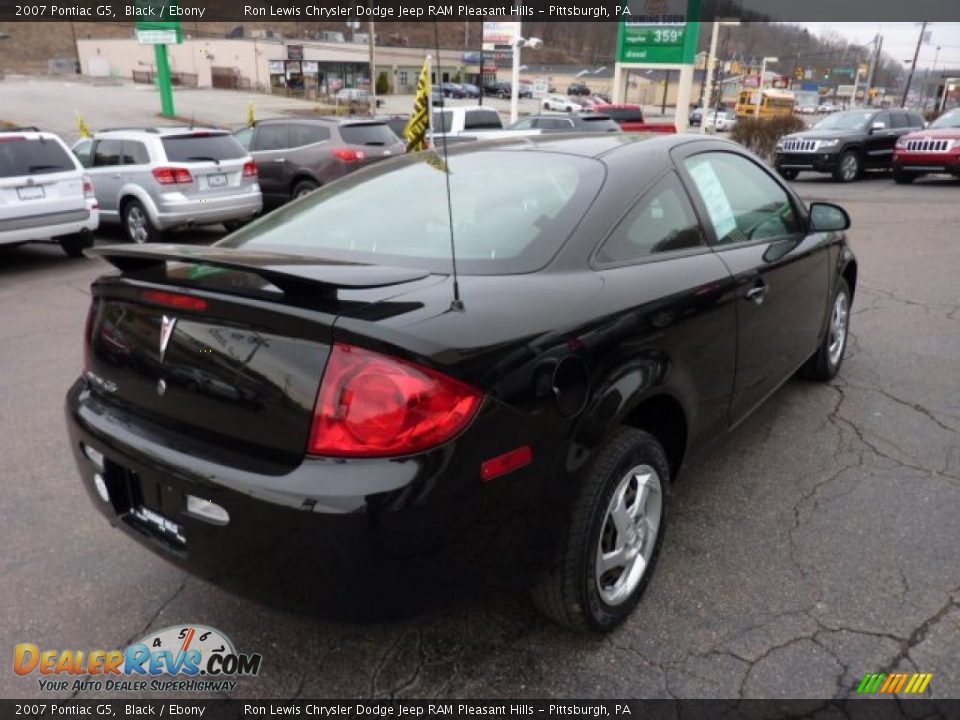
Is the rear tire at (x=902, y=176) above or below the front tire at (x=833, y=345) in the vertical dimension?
below

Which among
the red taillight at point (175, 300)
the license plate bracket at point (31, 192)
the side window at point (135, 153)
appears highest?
the red taillight at point (175, 300)

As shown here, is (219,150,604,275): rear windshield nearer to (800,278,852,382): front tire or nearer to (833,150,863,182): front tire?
(800,278,852,382): front tire

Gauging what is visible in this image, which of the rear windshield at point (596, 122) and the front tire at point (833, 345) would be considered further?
the rear windshield at point (596, 122)

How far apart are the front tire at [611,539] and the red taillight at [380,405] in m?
0.58

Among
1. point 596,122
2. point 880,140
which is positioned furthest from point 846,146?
point 596,122

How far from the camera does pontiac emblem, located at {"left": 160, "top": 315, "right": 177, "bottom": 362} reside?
2.09m

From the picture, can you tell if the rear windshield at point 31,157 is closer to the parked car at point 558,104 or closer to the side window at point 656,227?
the side window at point 656,227

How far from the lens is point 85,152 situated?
1114 centimetres

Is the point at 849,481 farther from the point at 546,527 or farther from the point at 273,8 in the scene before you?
the point at 273,8

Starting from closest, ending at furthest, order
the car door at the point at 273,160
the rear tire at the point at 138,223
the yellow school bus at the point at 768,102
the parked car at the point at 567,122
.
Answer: the rear tire at the point at 138,223 → the car door at the point at 273,160 → the parked car at the point at 567,122 → the yellow school bus at the point at 768,102

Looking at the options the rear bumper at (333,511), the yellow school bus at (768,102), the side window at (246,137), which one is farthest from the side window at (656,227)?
the yellow school bus at (768,102)

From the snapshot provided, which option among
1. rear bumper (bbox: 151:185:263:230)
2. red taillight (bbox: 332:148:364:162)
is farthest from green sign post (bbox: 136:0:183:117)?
rear bumper (bbox: 151:185:263:230)

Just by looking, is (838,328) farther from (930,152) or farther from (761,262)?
(930,152)

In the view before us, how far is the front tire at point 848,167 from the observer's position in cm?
1764
